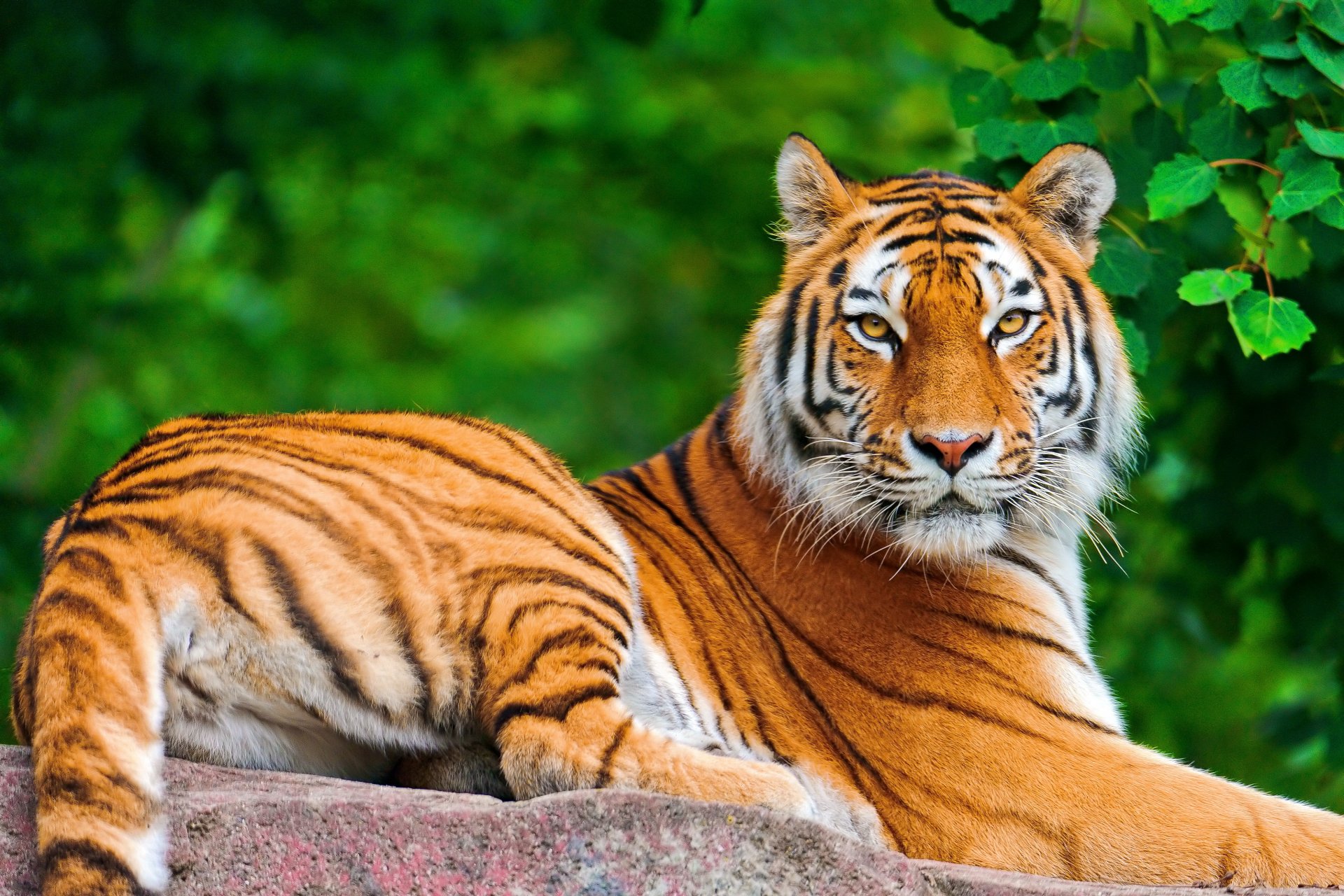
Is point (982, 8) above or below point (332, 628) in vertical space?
above

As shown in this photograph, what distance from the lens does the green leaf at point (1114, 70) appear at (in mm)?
3807

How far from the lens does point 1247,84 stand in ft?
11.2

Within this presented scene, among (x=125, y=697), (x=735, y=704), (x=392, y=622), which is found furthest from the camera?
(x=735, y=704)

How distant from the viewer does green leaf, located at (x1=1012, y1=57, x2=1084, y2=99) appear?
148 inches

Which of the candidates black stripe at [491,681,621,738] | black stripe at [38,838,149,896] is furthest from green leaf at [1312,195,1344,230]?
black stripe at [38,838,149,896]

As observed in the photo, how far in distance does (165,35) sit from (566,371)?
15.4 ft

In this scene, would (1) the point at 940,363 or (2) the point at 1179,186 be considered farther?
(2) the point at 1179,186

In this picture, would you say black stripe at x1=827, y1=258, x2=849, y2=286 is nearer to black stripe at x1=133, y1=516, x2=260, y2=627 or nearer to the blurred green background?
the blurred green background

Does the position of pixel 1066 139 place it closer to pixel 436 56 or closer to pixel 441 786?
pixel 441 786

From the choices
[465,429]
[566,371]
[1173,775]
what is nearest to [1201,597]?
[1173,775]

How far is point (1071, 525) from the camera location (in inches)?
141

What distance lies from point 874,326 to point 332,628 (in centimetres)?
151

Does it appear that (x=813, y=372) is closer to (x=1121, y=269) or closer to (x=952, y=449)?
(x=952, y=449)

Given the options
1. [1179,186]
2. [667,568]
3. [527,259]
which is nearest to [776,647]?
[667,568]
